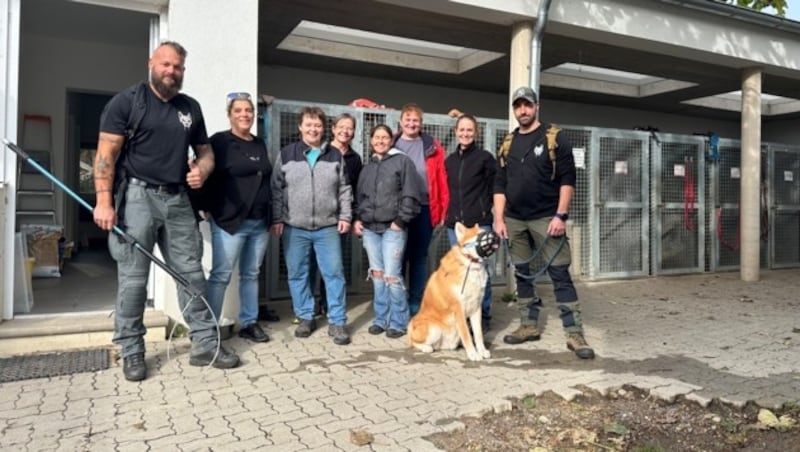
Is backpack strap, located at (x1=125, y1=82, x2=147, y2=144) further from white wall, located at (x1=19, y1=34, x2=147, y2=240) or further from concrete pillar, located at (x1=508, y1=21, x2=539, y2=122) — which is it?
white wall, located at (x1=19, y1=34, x2=147, y2=240)

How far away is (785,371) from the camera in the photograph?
4.16m

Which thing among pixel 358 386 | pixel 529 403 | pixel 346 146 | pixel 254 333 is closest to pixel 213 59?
pixel 346 146

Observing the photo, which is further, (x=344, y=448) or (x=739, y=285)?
(x=739, y=285)

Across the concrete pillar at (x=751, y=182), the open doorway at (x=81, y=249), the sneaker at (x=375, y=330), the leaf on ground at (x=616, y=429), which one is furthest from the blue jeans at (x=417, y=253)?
the concrete pillar at (x=751, y=182)

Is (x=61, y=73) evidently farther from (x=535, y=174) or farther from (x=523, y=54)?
(x=535, y=174)

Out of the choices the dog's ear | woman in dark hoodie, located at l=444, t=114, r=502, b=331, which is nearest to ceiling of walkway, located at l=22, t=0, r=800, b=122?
woman in dark hoodie, located at l=444, t=114, r=502, b=331

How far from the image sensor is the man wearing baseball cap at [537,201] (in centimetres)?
447

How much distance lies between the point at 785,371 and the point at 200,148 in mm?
4475

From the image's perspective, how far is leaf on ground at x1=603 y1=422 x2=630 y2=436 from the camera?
301 centimetres

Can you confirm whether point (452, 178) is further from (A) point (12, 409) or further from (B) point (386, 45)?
(B) point (386, 45)

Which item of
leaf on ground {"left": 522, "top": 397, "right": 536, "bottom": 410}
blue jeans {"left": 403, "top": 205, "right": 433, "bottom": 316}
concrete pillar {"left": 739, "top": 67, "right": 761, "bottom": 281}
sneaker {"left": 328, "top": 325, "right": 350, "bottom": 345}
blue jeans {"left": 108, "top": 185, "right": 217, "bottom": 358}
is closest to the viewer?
leaf on ground {"left": 522, "top": 397, "right": 536, "bottom": 410}

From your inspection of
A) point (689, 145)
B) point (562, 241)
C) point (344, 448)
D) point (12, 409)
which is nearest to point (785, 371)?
point (562, 241)

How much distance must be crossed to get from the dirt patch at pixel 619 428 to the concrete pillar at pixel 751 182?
6.17 meters

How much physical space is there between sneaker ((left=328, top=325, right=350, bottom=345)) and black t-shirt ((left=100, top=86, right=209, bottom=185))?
177 cm
